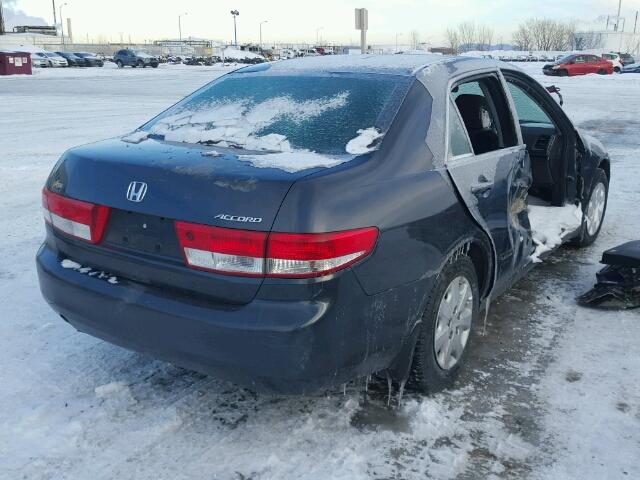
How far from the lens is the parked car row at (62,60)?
2174 inches

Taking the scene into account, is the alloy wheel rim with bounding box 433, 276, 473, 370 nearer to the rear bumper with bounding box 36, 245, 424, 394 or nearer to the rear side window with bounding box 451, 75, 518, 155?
the rear bumper with bounding box 36, 245, 424, 394

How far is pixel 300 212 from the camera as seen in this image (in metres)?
2.36

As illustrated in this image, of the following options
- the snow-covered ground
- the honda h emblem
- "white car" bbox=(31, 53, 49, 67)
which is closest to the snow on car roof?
the honda h emblem

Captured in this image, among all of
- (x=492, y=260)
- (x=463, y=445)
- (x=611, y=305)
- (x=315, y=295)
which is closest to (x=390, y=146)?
(x=315, y=295)

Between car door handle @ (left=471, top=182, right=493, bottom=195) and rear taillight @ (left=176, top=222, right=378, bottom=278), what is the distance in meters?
0.94

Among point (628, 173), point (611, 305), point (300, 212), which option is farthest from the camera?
point (628, 173)

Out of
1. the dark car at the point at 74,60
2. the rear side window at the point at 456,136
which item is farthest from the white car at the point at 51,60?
the rear side window at the point at 456,136

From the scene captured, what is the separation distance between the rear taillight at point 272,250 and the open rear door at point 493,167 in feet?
2.78

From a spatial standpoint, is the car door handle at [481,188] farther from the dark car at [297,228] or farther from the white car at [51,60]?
the white car at [51,60]

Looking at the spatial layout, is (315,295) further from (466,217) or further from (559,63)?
(559,63)

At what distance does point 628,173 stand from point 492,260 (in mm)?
6240

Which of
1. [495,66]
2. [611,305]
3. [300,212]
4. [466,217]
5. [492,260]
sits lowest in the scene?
[611,305]

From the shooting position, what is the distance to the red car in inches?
1518

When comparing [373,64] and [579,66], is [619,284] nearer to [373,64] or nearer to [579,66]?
[373,64]
